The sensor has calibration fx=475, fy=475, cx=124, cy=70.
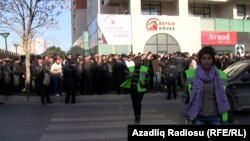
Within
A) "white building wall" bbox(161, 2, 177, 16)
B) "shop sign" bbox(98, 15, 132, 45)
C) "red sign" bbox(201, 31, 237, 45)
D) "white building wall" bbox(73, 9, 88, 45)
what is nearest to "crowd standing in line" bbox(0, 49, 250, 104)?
"shop sign" bbox(98, 15, 132, 45)

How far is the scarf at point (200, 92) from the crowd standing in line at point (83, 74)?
1246cm

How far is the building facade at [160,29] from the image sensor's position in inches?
1251

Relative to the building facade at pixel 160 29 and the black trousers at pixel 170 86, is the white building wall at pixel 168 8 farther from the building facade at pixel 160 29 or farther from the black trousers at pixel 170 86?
the black trousers at pixel 170 86

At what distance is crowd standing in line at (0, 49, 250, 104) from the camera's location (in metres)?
18.0

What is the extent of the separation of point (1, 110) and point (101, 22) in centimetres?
1662

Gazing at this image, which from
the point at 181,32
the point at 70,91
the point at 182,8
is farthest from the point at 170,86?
the point at 182,8

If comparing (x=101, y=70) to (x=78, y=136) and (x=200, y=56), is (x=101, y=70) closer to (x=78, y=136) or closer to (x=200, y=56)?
(x=78, y=136)

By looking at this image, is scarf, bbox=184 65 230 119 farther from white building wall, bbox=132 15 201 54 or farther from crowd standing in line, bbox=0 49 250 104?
white building wall, bbox=132 15 201 54

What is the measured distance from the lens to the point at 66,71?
1784 cm

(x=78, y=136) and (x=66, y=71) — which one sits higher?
(x=66, y=71)

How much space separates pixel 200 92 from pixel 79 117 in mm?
8450

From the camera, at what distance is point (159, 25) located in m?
33.9

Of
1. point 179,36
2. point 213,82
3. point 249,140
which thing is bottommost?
point 249,140

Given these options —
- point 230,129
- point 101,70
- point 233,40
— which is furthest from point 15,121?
point 233,40
